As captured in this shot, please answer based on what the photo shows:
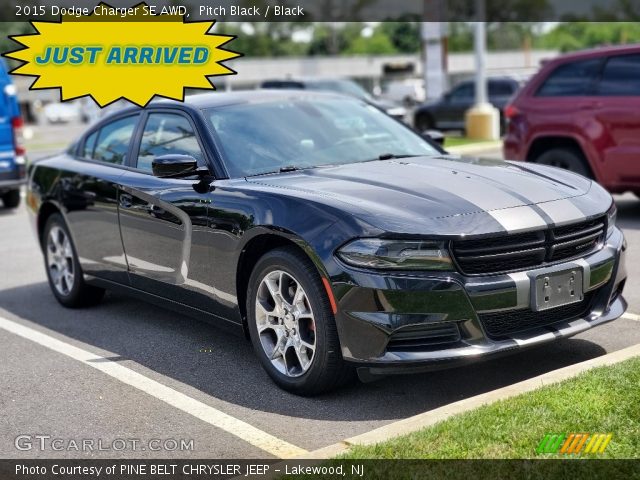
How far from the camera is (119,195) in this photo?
6605 millimetres

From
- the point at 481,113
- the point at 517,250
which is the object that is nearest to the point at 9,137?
the point at 517,250

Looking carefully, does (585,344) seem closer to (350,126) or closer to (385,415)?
(385,415)

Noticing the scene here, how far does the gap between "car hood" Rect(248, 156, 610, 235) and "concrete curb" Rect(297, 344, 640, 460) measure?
745mm

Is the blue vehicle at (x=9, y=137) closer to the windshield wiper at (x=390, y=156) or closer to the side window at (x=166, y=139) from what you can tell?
the side window at (x=166, y=139)

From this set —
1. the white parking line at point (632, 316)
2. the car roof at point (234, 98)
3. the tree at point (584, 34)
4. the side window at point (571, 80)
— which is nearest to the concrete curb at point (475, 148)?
the side window at point (571, 80)

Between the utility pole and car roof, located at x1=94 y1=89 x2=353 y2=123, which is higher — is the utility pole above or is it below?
below

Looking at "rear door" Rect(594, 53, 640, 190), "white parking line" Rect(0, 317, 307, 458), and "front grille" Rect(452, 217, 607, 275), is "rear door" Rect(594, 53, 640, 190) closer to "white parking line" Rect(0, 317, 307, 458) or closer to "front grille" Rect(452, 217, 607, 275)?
"front grille" Rect(452, 217, 607, 275)

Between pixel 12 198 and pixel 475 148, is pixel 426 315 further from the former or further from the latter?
pixel 475 148

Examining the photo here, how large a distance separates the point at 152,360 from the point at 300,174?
1488mm

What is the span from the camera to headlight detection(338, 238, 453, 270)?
4629 mm

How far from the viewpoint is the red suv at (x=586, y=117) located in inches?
386

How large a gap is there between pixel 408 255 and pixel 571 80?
21.3 feet

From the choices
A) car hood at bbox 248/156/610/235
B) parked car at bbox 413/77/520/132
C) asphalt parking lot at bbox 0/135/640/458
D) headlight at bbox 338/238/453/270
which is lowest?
parked car at bbox 413/77/520/132

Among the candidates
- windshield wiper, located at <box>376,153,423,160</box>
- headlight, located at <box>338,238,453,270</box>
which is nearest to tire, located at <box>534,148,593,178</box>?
windshield wiper, located at <box>376,153,423,160</box>
